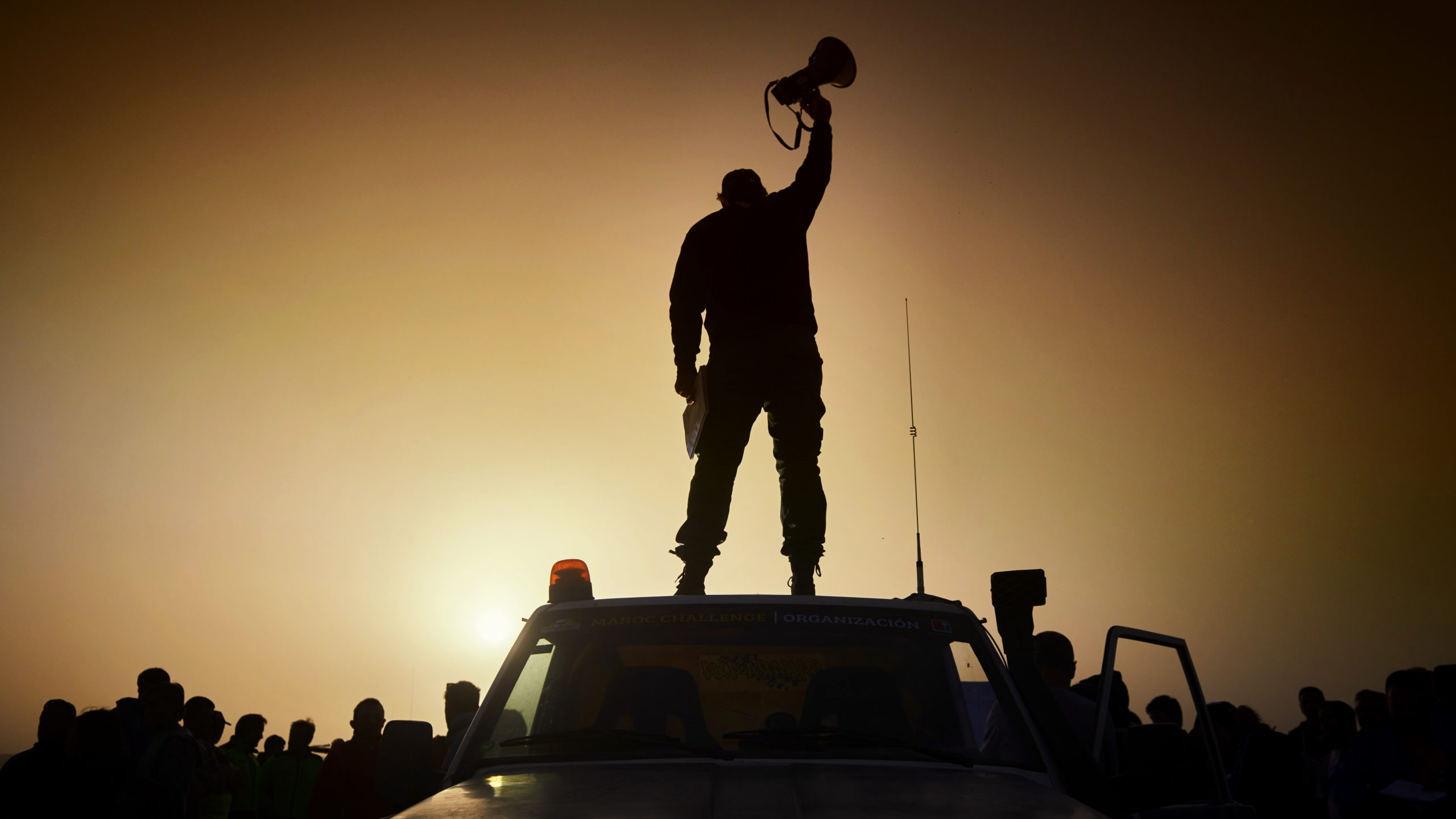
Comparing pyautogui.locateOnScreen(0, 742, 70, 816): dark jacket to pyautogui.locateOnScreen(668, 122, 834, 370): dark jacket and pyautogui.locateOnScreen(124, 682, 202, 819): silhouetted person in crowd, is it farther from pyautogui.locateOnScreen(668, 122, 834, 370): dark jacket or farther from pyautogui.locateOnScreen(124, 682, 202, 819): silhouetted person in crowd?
pyautogui.locateOnScreen(668, 122, 834, 370): dark jacket

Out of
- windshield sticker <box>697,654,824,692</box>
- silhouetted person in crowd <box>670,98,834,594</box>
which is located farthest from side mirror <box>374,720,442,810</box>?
silhouetted person in crowd <box>670,98,834,594</box>

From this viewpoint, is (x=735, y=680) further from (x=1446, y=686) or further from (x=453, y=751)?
(x=1446, y=686)

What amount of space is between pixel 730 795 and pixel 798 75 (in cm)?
380

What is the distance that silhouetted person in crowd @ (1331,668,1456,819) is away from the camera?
19.5ft

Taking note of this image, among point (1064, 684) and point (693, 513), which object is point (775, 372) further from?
point (1064, 684)

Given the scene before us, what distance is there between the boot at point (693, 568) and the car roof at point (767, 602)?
1.07m

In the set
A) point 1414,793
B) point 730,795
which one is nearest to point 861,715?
point 730,795

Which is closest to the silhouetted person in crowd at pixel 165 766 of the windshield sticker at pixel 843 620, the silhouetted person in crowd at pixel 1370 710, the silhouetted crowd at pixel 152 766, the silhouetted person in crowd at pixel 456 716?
the silhouetted crowd at pixel 152 766

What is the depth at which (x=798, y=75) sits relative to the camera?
5.44m

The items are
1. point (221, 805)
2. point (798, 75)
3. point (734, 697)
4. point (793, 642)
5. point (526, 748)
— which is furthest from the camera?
point (221, 805)

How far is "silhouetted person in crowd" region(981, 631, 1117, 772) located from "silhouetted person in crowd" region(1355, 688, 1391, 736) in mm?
3053

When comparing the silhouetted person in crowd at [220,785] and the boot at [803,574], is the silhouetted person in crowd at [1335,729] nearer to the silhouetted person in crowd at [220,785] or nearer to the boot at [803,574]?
the boot at [803,574]

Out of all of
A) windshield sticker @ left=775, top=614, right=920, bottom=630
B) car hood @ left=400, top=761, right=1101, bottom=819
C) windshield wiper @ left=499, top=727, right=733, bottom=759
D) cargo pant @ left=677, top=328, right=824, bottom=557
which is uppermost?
cargo pant @ left=677, top=328, right=824, bottom=557

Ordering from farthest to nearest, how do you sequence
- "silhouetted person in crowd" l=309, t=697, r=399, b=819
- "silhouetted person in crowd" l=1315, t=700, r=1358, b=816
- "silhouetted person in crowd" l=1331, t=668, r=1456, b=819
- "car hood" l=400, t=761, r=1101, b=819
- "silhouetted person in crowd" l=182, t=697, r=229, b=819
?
"silhouetted person in crowd" l=1315, t=700, r=1358, b=816, "silhouetted person in crowd" l=182, t=697, r=229, b=819, "silhouetted person in crowd" l=309, t=697, r=399, b=819, "silhouetted person in crowd" l=1331, t=668, r=1456, b=819, "car hood" l=400, t=761, r=1101, b=819
